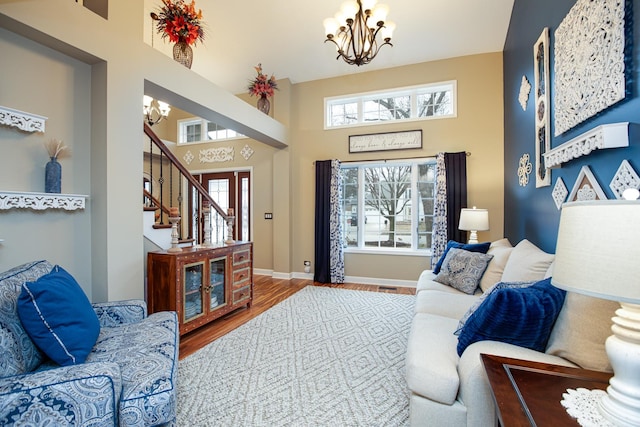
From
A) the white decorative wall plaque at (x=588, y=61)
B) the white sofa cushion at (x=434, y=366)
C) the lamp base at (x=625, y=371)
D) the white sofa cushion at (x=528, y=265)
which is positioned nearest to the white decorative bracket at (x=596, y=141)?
the white decorative wall plaque at (x=588, y=61)

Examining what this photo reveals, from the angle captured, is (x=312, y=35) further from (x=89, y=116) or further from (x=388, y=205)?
(x=89, y=116)

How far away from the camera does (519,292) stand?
1301 mm

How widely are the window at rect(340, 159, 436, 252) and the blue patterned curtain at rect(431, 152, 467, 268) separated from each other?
0.86ft

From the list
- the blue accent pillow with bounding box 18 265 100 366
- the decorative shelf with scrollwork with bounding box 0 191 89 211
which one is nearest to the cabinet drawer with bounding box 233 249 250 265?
the decorative shelf with scrollwork with bounding box 0 191 89 211

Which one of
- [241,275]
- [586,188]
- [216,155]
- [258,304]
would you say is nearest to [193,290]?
[241,275]

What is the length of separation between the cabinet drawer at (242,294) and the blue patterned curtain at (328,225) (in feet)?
5.48

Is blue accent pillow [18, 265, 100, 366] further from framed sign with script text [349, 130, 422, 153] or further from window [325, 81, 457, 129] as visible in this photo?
window [325, 81, 457, 129]

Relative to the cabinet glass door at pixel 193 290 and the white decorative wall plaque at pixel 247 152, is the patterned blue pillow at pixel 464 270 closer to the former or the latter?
the cabinet glass door at pixel 193 290

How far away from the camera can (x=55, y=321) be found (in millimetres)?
1367

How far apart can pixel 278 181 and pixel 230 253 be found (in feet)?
7.47

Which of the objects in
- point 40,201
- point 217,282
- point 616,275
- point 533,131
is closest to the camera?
point 616,275

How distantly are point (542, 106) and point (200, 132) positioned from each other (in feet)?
19.9

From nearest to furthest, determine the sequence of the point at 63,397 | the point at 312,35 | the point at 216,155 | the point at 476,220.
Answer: the point at 63,397
the point at 476,220
the point at 312,35
the point at 216,155

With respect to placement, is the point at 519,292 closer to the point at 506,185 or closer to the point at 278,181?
the point at 506,185
